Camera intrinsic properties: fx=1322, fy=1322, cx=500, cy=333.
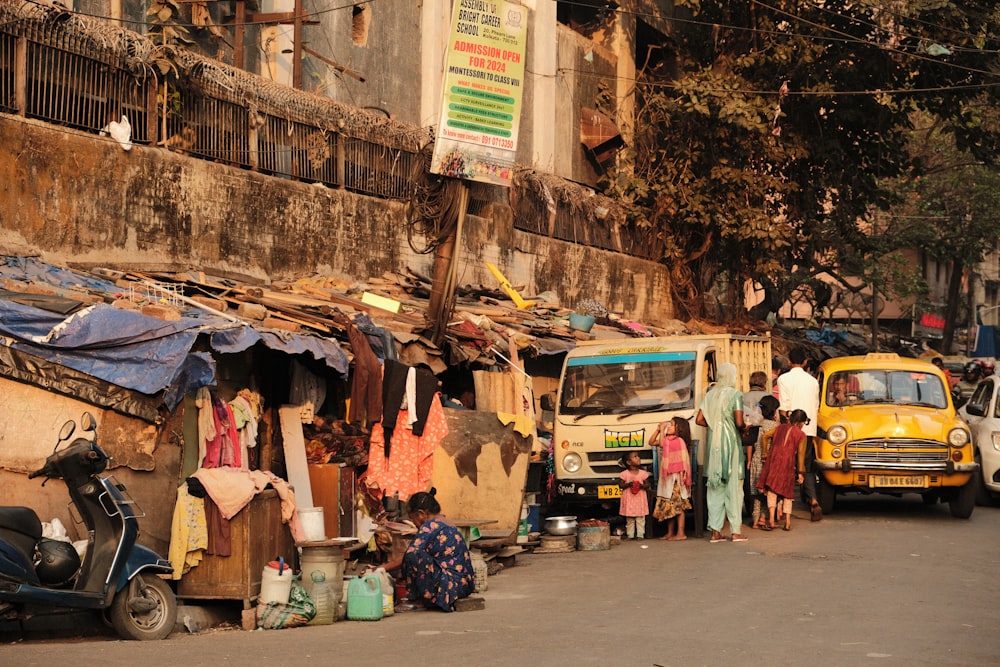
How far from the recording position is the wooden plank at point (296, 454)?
42.0ft

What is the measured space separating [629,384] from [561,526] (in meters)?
2.37

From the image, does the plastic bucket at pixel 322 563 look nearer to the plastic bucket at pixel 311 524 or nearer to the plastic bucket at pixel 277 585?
the plastic bucket at pixel 277 585

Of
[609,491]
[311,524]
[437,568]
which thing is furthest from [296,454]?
[609,491]

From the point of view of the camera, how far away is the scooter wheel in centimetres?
936

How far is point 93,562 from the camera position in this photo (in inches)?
362

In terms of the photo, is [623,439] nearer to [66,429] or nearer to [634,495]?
[634,495]

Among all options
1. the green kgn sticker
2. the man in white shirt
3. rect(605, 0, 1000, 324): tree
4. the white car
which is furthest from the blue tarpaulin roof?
rect(605, 0, 1000, 324): tree

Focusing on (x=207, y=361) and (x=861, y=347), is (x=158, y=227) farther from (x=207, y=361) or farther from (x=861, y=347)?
(x=861, y=347)

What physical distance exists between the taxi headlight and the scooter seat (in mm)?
10926

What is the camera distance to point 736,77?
90.8ft

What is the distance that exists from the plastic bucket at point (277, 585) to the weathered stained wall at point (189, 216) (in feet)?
19.4

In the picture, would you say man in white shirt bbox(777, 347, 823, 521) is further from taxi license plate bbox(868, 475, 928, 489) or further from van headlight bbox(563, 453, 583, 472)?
van headlight bbox(563, 453, 583, 472)

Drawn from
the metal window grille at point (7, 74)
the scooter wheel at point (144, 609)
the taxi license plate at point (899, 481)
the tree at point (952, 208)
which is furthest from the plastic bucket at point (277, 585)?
the tree at point (952, 208)

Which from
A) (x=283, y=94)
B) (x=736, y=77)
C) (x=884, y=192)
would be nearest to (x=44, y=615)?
(x=283, y=94)
